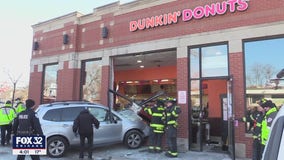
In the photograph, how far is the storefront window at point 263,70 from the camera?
10148 mm

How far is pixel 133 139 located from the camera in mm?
11750

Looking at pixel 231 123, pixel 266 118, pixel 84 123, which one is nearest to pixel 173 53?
pixel 231 123

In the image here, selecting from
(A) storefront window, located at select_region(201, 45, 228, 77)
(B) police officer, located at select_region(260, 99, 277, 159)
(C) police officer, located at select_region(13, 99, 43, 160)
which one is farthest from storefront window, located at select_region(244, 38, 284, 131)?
(C) police officer, located at select_region(13, 99, 43, 160)

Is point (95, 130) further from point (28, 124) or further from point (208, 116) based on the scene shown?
point (208, 116)

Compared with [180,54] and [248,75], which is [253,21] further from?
[180,54]

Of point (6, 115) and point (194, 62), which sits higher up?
point (194, 62)

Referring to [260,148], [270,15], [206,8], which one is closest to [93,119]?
[260,148]

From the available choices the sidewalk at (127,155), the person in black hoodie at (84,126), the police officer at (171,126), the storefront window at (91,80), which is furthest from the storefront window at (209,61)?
the storefront window at (91,80)

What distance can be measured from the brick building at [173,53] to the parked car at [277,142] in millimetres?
7977

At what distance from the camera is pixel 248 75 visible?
10641 millimetres

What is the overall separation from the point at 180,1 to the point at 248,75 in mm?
4307

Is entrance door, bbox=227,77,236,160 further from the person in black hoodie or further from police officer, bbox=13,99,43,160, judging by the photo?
police officer, bbox=13,99,43,160

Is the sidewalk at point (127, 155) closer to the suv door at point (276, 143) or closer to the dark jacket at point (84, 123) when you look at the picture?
the dark jacket at point (84, 123)

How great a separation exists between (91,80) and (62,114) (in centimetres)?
510
